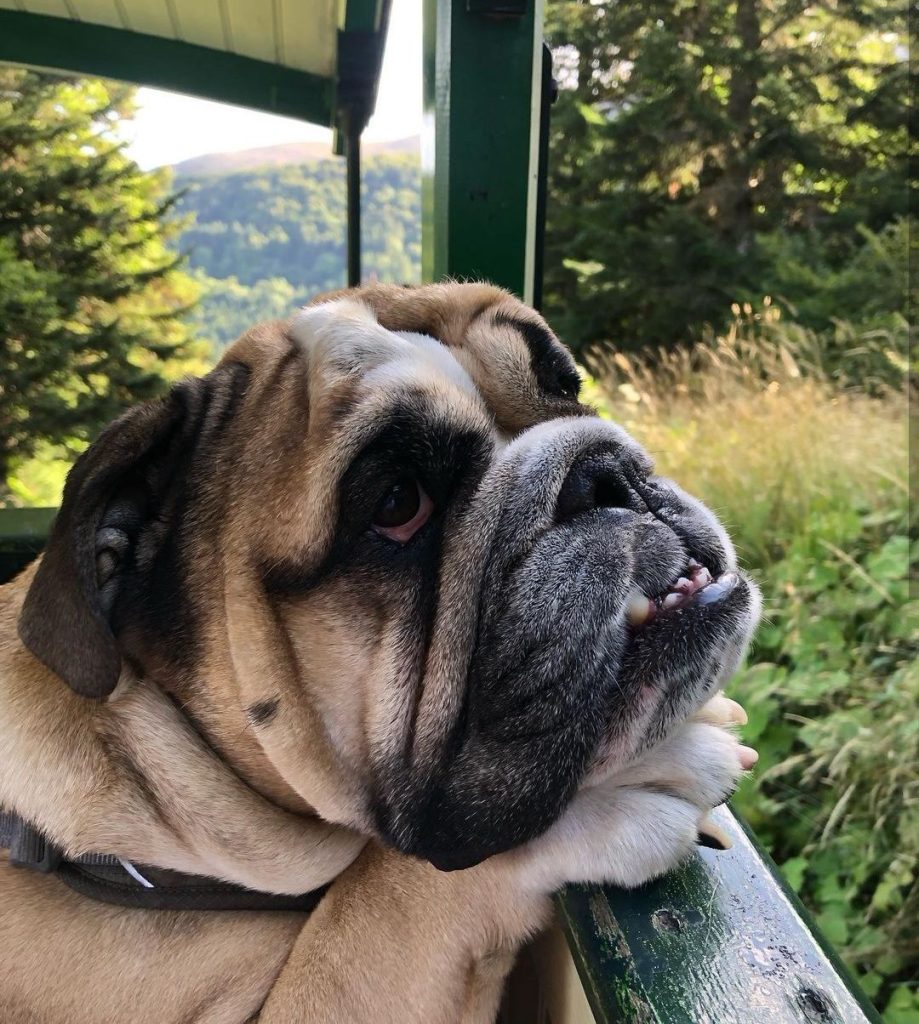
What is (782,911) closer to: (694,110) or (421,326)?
(421,326)

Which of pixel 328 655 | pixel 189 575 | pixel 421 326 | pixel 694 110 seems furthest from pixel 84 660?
pixel 694 110

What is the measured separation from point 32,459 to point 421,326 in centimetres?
399

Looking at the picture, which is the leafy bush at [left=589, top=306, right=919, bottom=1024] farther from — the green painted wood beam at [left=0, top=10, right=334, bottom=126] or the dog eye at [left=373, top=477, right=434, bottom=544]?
the green painted wood beam at [left=0, top=10, right=334, bottom=126]

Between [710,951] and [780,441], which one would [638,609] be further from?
[780,441]

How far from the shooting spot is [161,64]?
339 centimetres

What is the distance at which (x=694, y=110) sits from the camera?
13.0 metres

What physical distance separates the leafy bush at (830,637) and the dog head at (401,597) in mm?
2023

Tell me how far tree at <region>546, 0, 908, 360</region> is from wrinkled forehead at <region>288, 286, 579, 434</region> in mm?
10877

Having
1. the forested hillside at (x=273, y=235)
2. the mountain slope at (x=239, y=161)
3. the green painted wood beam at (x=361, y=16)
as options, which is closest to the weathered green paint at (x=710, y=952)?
the green painted wood beam at (x=361, y=16)

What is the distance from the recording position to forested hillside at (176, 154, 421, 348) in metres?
5.94

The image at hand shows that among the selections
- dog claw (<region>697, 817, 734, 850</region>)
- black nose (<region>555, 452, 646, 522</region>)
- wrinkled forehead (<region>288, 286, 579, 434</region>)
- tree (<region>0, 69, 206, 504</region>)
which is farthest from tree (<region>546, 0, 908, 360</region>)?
dog claw (<region>697, 817, 734, 850</region>)

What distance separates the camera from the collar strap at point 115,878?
167cm

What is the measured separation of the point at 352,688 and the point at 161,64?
2.82 metres

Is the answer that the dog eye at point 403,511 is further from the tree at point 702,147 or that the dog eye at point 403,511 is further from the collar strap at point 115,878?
the tree at point 702,147
